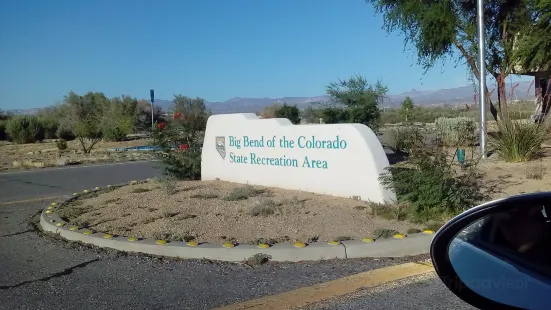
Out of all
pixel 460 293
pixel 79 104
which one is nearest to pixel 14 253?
pixel 460 293

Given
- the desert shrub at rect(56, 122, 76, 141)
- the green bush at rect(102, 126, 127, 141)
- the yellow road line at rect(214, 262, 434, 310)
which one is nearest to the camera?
the yellow road line at rect(214, 262, 434, 310)

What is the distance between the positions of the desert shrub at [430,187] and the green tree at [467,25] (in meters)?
9.83

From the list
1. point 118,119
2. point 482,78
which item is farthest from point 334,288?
point 118,119

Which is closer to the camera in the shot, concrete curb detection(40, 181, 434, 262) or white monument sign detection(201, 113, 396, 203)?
concrete curb detection(40, 181, 434, 262)

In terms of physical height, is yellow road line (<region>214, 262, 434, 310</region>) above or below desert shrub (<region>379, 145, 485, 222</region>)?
below

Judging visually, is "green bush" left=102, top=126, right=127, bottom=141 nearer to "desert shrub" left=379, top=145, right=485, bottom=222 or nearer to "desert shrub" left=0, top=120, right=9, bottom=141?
"desert shrub" left=0, top=120, right=9, bottom=141

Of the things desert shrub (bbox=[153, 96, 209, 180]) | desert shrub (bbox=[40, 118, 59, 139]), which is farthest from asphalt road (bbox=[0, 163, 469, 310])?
desert shrub (bbox=[40, 118, 59, 139])

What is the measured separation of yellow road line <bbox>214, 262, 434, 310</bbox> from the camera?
17.6ft

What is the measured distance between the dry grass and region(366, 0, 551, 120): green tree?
1024 centimetres

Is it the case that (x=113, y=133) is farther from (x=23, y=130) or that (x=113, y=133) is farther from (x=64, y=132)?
(x=64, y=132)

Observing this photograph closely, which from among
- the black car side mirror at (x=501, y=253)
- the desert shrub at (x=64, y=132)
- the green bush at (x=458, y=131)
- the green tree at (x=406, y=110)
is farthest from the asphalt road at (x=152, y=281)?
the desert shrub at (x=64, y=132)

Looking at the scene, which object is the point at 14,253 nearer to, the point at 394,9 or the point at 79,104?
the point at 394,9

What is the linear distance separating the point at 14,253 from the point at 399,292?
17.0 feet

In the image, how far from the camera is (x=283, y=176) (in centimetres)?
1125
